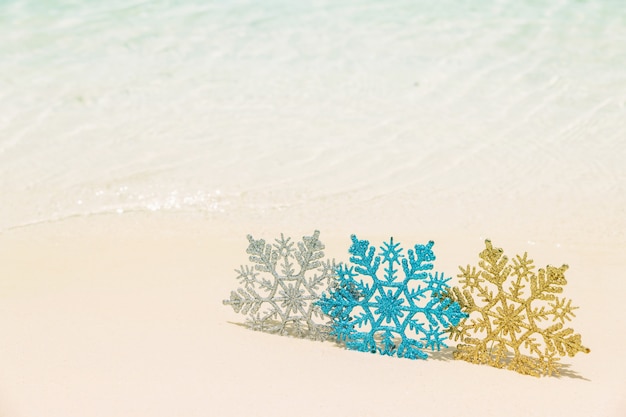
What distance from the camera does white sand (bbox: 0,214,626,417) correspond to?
3.28 metres

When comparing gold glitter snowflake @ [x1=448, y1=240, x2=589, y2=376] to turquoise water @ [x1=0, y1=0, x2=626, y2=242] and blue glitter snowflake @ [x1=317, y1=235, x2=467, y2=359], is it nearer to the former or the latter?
blue glitter snowflake @ [x1=317, y1=235, x2=467, y2=359]

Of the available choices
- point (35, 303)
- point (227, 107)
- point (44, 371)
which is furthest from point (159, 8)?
point (44, 371)

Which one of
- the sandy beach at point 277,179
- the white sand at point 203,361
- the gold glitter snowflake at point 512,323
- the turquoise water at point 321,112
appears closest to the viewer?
the white sand at point 203,361

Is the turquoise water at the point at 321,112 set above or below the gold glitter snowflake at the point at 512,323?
above

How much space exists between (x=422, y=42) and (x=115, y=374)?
15.7 feet

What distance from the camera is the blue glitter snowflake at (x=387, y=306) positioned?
3.65m

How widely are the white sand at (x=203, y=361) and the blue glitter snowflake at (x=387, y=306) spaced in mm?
77

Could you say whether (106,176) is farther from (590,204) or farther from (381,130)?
(590,204)

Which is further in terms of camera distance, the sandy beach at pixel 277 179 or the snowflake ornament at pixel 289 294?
the snowflake ornament at pixel 289 294

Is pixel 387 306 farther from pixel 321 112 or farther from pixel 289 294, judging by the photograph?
pixel 321 112

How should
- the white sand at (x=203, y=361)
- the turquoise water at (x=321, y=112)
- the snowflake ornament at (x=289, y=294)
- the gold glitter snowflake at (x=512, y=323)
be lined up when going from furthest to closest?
the turquoise water at (x=321, y=112) < the snowflake ornament at (x=289, y=294) < the gold glitter snowflake at (x=512, y=323) < the white sand at (x=203, y=361)

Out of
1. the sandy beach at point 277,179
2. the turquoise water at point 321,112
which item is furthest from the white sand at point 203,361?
the turquoise water at point 321,112

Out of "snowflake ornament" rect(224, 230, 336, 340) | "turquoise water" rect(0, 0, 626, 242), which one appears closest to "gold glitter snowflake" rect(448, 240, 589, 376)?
"snowflake ornament" rect(224, 230, 336, 340)

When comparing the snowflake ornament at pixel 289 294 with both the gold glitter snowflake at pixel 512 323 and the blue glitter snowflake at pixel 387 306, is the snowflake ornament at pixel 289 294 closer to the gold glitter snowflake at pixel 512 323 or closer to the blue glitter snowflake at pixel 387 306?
the blue glitter snowflake at pixel 387 306
